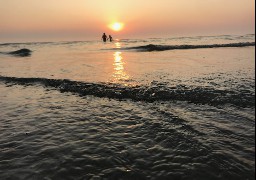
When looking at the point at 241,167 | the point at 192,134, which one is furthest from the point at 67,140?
the point at 241,167

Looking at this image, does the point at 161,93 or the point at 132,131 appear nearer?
the point at 132,131

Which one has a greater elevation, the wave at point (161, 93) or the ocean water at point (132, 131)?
the wave at point (161, 93)

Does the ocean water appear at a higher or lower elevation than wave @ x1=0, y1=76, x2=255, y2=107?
lower

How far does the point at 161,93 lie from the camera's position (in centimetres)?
1405

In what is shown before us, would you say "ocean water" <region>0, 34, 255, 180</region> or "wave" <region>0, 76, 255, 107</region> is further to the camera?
"wave" <region>0, 76, 255, 107</region>

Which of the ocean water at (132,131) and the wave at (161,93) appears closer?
the ocean water at (132,131)

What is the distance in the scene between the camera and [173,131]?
29.0 feet

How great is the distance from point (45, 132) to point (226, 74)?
14.0 m

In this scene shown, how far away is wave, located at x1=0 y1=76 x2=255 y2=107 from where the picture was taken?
485 inches

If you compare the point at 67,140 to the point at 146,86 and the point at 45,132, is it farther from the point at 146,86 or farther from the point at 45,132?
the point at 146,86

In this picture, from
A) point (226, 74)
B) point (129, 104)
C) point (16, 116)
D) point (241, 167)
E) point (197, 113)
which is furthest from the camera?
point (226, 74)

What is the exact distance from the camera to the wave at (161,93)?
12.3 meters

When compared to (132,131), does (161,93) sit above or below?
above

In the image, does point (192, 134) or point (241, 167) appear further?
point (192, 134)
